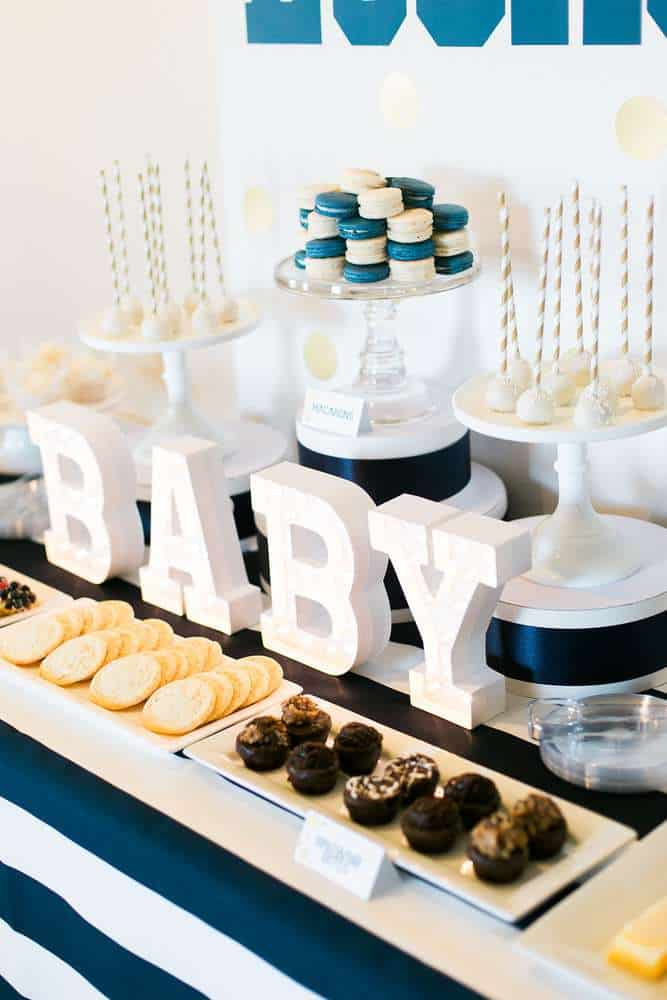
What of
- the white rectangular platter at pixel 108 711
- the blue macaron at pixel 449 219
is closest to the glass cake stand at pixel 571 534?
the blue macaron at pixel 449 219

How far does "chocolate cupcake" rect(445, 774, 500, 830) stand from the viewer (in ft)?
4.00

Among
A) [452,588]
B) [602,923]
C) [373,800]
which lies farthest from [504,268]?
[602,923]

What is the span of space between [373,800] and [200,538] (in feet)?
1.75

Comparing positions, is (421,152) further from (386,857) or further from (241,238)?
(386,857)

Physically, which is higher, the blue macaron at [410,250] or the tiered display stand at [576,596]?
the blue macaron at [410,250]

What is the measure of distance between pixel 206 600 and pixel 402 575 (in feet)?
1.13

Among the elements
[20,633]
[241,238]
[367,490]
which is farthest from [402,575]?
[241,238]

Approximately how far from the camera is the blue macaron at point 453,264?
1641 mm

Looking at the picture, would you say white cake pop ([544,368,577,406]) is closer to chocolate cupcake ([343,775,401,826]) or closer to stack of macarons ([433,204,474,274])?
stack of macarons ([433,204,474,274])

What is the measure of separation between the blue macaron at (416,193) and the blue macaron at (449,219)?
0.7 inches

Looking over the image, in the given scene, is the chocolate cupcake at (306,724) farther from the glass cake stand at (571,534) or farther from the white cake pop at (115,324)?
the white cake pop at (115,324)

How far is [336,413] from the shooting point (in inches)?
67.2

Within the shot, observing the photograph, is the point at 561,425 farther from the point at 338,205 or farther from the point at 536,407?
the point at 338,205

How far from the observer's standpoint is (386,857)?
3.82 ft
